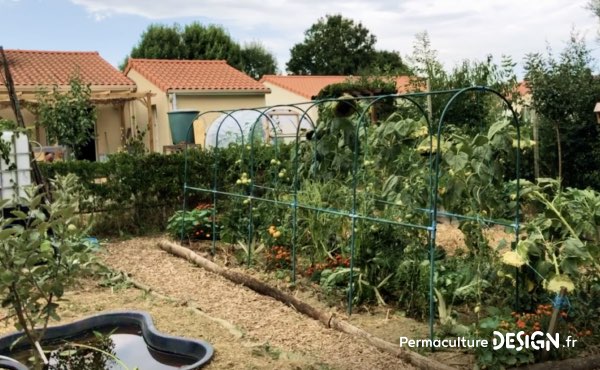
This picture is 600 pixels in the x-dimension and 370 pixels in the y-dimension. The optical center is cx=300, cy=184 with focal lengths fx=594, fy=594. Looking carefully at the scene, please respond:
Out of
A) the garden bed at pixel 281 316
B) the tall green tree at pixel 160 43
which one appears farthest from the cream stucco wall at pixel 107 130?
the tall green tree at pixel 160 43

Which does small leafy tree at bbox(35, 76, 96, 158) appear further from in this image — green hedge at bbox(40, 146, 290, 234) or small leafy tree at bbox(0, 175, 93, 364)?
small leafy tree at bbox(0, 175, 93, 364)

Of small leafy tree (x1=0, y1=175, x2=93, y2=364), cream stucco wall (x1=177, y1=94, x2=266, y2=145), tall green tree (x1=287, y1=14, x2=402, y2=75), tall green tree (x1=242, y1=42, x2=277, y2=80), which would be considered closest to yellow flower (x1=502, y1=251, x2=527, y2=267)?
small leafy tree (x1=0, y1=175, x2=93, y2=364)

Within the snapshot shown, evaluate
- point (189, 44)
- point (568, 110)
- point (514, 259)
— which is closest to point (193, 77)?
point (568, 110)

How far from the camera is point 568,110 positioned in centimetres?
848

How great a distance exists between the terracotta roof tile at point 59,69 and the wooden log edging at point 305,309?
33.8 feet

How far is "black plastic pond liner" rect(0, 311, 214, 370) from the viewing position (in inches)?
163

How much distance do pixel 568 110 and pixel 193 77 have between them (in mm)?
12486

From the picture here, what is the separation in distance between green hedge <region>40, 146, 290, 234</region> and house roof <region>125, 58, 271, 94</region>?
333 inches

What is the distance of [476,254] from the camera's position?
4594mm

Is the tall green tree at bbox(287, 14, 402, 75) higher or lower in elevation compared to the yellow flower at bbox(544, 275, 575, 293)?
higher

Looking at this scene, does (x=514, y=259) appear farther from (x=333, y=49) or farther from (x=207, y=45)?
(x=333, y=49)

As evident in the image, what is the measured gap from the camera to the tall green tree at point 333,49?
4191 cm

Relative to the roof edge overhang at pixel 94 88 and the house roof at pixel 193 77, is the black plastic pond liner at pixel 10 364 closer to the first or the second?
the roof edge overhang at pixel 94 88

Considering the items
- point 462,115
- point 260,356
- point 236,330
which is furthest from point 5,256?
point 462,115
